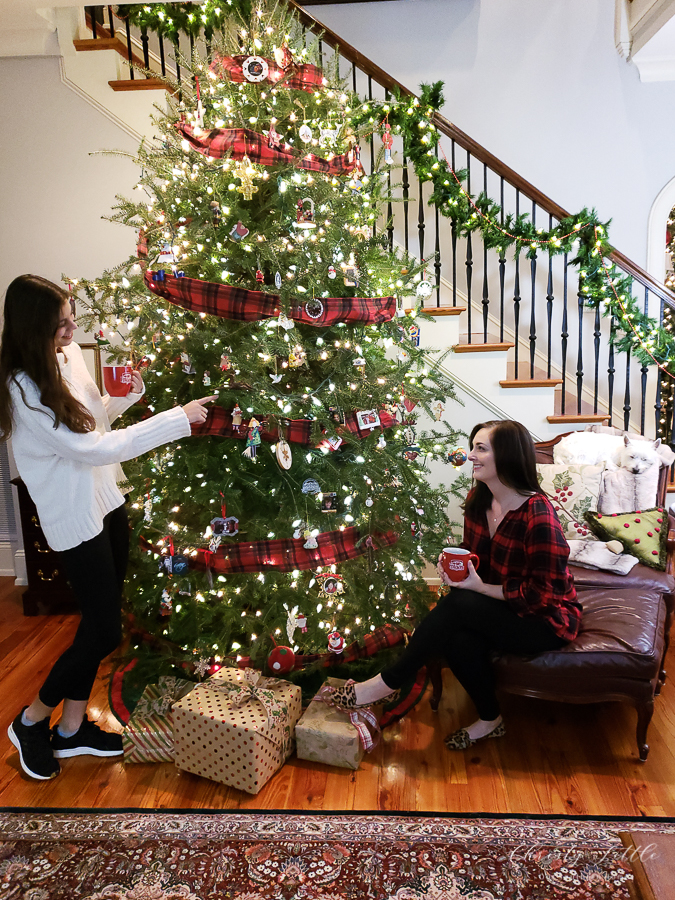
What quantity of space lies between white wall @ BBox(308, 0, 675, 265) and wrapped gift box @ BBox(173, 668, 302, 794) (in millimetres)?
4056

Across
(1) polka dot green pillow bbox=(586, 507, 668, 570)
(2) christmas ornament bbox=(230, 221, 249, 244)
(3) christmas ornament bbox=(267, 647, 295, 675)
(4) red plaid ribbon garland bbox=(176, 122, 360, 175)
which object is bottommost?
(3) christmas ornament bbox=(267, 647, 295, 675)

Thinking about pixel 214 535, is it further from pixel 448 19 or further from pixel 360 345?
pixel 448 19

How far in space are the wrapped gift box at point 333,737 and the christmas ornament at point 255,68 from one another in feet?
7.38

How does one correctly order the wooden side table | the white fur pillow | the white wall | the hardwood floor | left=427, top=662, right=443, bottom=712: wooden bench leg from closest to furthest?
the wooden side table
the hardwood floor
left=427, top=662, right=443, bottom=712: wooden bench leg
the white fur pillow
the white wall

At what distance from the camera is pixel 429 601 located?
301 cm

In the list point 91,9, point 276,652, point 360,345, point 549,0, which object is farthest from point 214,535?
point 549,0

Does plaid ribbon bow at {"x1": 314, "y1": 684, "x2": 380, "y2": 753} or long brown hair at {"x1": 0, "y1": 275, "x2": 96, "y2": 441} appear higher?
long brown hair at {"x1": 0, "y1": 275, "x2": 96, "y2": 441}

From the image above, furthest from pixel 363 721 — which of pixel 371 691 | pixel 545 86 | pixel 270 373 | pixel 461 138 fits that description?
pixel 545 86

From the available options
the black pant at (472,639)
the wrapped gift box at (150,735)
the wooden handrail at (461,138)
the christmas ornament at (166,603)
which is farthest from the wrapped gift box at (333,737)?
the wooden handrail at (461,138)

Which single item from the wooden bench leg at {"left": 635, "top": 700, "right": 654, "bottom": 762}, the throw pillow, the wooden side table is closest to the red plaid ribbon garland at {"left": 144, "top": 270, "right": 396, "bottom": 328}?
the throw pillow

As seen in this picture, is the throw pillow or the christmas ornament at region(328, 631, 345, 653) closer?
the christmas ornament at region(328, 631, 345, 653)

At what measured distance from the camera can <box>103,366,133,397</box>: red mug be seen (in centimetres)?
220

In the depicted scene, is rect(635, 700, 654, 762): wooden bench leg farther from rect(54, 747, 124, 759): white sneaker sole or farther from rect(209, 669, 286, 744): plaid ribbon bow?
rect(54, 747, 124, 759): white sneaker sole

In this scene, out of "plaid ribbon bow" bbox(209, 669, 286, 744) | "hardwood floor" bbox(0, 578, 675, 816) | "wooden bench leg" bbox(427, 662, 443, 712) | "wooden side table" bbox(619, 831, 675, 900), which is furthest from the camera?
"wooden bench leg" bbox(427, 662, 443, 712)
